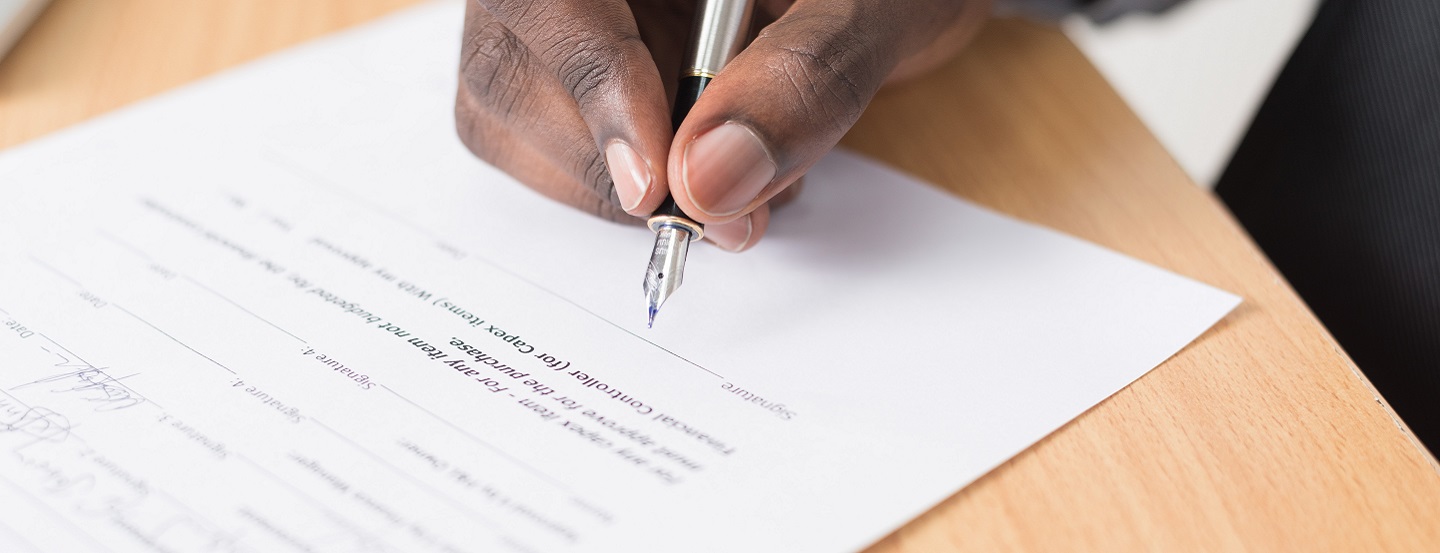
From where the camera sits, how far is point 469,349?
38cm

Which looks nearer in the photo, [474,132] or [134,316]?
[134,316]

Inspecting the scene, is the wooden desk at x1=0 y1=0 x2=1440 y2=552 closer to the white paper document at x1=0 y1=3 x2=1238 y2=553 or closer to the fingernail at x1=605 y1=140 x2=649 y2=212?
the white paper document at x1=0 y1=3 x2=1238 y2=553

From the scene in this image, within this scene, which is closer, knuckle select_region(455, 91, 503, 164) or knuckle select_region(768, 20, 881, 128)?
knuckle select_region(768, 20, 881, 128)

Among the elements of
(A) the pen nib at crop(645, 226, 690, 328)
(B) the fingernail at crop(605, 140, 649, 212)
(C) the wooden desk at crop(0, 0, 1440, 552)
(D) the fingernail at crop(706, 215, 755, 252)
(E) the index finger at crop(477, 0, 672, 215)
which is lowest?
(C) the wooden desk at crop(0, 0, 1440, 552)

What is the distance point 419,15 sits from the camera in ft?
2.09

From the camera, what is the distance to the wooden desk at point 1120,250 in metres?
0.33

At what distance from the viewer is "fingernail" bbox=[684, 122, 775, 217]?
0.38 m

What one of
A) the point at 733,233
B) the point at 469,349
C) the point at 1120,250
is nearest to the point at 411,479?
the point at 469,349

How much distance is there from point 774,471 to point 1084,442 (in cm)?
11

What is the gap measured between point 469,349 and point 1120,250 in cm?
29

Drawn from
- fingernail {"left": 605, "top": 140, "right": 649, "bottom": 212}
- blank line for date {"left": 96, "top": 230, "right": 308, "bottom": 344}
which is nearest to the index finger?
fingernail {"left": 605, "top": 140, "right": 649, "bottom": 212}

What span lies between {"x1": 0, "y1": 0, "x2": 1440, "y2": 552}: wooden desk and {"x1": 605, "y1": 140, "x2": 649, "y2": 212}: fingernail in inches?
6.6

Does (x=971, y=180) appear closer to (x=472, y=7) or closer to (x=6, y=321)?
(x=472, y=7)
